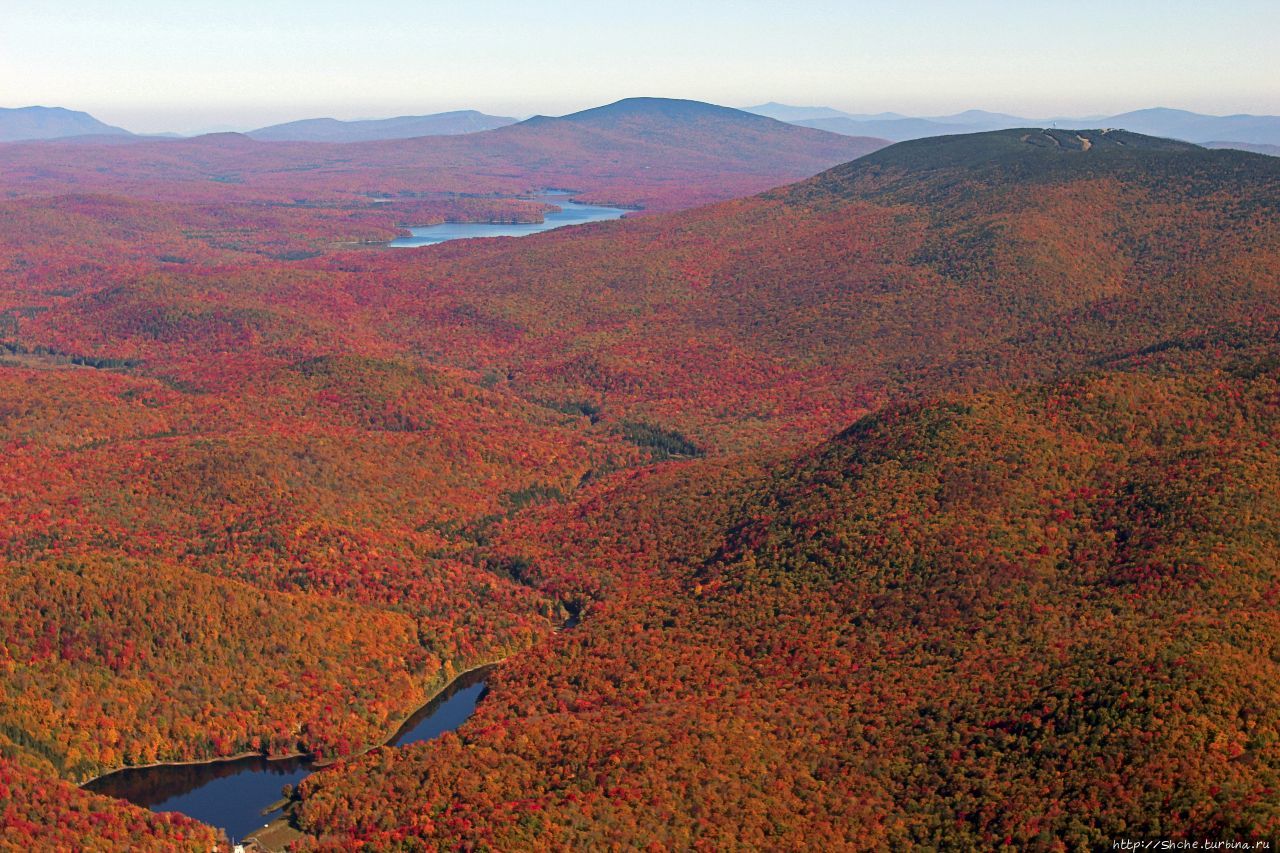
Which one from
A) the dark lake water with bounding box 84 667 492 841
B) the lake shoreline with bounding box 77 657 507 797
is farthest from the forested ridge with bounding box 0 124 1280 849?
the dark lake water with bounding box 84 667 492 841

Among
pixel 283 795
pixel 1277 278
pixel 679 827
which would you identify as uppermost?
pixel 1277 278

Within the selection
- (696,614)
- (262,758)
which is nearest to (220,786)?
(262,758)

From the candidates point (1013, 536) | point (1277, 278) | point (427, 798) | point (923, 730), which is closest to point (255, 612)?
point (427, 798)

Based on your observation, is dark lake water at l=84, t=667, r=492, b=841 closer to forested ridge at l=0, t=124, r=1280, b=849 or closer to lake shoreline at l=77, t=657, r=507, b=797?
lake shoreline at l=77, t=657, r=507, b=797

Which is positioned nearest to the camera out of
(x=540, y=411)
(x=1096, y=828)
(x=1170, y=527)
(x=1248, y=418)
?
(x=1096, y=828)

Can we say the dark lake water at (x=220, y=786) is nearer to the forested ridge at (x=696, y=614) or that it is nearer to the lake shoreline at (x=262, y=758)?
the lake shoreline at (x=262, y=758)

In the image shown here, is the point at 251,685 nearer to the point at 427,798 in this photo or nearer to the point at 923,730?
the point at 427,798

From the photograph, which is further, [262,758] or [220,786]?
[262,758]

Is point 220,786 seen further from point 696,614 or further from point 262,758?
point 696,614
